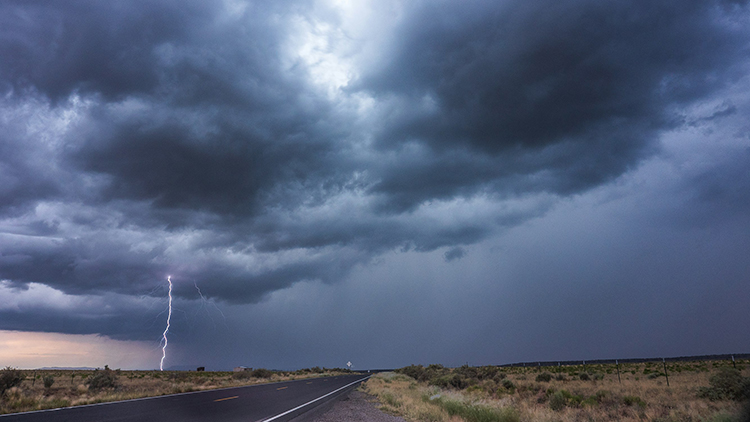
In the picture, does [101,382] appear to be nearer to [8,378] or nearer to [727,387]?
[8,378]

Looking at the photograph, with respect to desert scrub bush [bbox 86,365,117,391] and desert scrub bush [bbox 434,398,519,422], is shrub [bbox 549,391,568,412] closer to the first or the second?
desert scrub bush [bbox 434,398,519,422]

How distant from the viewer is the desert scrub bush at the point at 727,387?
16.5 metres

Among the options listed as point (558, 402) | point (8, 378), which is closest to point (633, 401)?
point (558, 402)

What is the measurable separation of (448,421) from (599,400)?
1145cm

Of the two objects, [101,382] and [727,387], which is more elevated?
[101,382]

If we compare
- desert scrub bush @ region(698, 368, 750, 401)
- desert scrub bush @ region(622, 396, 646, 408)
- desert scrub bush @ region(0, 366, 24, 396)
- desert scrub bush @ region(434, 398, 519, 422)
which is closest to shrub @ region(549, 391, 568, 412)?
desert scrub bush @ region(622, 396, 646, 408)

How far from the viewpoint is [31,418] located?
12.0 metres

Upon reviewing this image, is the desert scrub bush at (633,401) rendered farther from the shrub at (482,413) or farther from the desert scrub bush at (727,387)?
the shrub at (482,413)

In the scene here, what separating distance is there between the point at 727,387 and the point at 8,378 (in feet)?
120

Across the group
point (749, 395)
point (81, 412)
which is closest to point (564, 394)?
point (749, 395)

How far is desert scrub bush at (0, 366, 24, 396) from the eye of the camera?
68.0 feet

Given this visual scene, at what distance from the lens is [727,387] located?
58.2 feet

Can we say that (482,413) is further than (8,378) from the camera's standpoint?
No

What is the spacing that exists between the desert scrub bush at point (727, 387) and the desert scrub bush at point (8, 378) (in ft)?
116
